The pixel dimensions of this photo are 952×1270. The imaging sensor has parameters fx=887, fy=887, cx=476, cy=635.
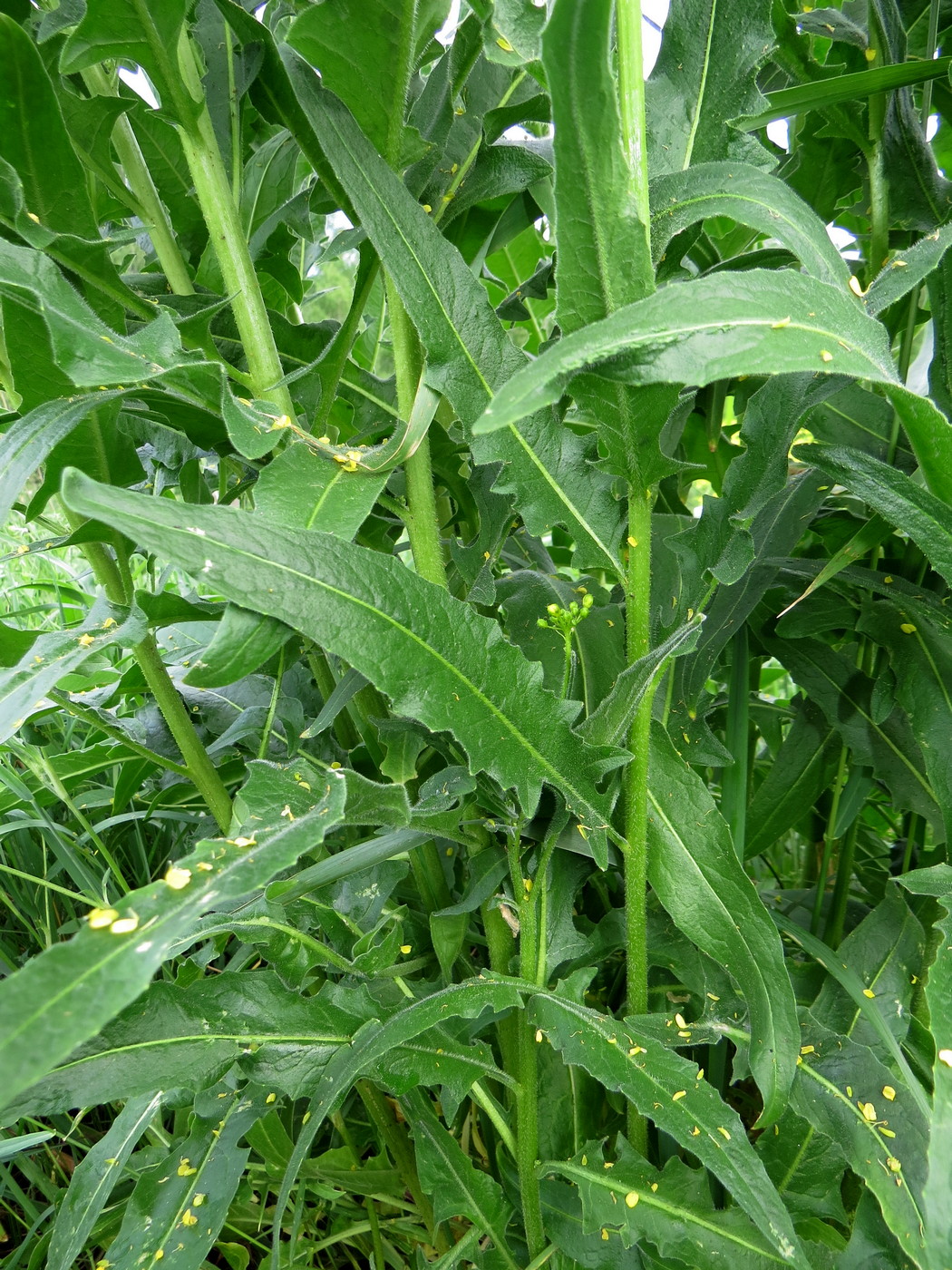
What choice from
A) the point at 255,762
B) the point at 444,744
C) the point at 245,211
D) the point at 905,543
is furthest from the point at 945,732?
the point at 245,211

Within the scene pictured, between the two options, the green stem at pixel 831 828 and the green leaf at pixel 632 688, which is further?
the green stem at pixel 831 828

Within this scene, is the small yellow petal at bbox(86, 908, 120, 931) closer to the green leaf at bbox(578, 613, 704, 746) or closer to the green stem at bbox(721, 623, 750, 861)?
the green leaf at bbox(578, 613, 704, 746)

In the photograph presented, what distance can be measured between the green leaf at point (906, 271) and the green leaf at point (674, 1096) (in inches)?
17.3

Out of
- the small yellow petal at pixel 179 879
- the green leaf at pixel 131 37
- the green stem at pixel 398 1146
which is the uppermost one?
the green leaf at pixel 131 37

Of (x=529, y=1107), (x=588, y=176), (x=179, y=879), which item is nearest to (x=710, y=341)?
(x=588, y=176)

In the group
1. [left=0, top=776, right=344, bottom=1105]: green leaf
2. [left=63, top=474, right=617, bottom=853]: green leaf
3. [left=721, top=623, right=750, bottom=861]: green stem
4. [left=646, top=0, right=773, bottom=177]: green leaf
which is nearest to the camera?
[left=0, top=776, right=344, bottom=1105]: green leaf

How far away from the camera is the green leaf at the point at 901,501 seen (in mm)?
488

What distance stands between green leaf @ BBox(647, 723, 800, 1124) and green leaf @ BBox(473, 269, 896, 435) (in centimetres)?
30

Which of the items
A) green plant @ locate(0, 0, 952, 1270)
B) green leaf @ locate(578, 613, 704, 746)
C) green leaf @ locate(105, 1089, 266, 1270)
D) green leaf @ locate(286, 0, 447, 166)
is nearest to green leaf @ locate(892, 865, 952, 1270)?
green plant @ locate(0, 0, 952, 1270)

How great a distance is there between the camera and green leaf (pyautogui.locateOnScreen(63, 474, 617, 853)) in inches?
15.7

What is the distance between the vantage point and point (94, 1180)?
651 mm

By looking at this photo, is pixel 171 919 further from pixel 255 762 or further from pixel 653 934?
pixel 653 934

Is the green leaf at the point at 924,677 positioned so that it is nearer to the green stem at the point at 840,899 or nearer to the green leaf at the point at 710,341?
the green stem at the point at 840,899

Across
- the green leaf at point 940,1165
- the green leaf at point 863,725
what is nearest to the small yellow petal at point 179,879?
the green leaf at point 940,1165
